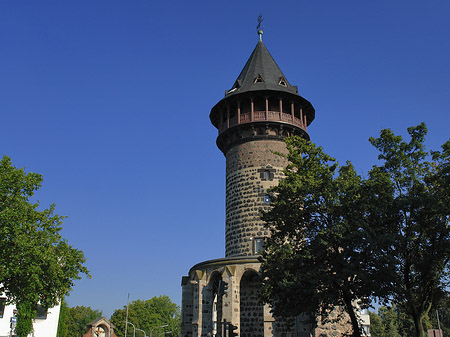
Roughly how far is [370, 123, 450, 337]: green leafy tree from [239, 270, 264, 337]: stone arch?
969cm

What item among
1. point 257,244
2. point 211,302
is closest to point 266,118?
point 257,244

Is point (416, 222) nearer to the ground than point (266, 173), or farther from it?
nearer to the ground

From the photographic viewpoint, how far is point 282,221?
19.5m

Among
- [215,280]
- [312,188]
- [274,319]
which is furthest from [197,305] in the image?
[312,188]

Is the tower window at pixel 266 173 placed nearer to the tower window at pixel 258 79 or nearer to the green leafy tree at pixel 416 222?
the tower window at pixel 258 79

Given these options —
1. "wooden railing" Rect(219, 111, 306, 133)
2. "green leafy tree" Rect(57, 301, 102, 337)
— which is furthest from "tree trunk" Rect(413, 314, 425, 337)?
"green leafy tree" Rect(57, 301, 102, 337)

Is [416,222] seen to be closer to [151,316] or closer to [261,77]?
[261,77]

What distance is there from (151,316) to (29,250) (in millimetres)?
69557

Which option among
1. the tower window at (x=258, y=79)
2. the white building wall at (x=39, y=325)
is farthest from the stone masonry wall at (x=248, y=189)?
the white building wall at (x=39, y=325)

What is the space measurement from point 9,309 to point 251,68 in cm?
2736

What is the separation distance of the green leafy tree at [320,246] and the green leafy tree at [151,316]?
2572 inches

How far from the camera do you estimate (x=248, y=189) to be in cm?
2919

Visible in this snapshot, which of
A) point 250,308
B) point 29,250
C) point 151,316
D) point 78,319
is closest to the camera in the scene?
point 29,250

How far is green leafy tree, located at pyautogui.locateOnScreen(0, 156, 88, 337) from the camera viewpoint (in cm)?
2052
